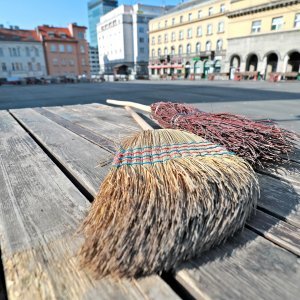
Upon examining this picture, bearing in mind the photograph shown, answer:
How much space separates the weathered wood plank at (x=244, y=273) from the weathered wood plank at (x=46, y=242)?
0.09m

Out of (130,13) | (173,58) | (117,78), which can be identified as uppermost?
→ (130,13)

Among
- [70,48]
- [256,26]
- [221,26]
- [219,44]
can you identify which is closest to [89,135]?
[256,26]

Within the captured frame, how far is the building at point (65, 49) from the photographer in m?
55.7

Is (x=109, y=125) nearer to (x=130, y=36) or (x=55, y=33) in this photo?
(x=55, y=33)

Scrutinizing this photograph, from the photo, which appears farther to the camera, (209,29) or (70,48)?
(70,48)

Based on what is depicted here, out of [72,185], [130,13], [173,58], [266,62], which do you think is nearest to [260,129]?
[72,185]

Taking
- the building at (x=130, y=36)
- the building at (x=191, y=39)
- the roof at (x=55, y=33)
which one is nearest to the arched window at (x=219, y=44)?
the building at (x=191, y=39)

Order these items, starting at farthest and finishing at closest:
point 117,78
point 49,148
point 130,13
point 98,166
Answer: point 130,13 → point 117,78 → point 49,148 → point 98,166

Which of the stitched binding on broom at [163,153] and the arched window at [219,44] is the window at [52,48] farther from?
the stitched binding on broom at [163,153]

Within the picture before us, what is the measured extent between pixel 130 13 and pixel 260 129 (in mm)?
72122

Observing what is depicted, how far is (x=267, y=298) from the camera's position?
22.6 inches

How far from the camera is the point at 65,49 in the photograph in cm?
5797

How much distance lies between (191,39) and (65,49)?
31.7 m

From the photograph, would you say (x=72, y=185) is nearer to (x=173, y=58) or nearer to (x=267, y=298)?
(x=267, y=298)
